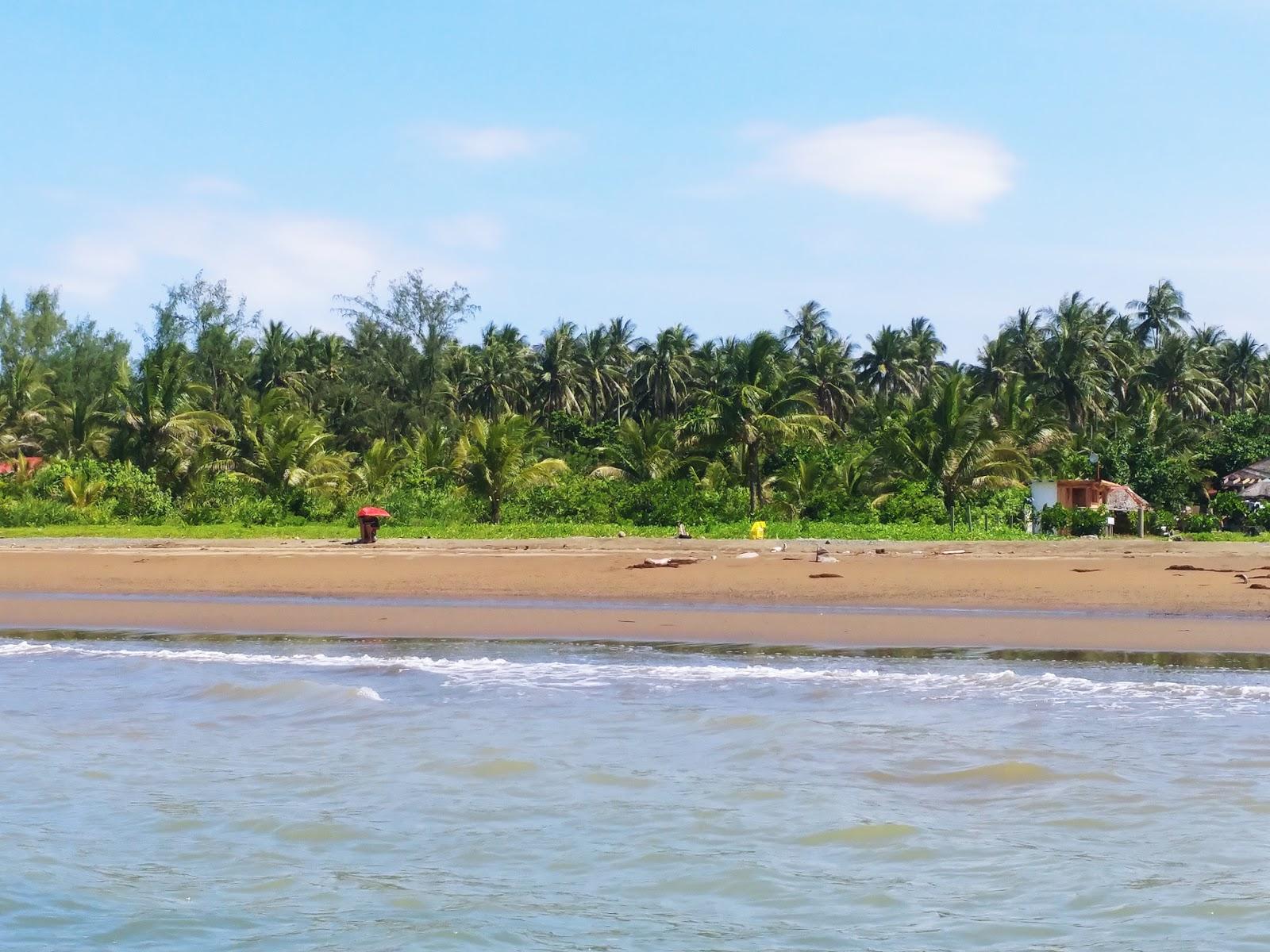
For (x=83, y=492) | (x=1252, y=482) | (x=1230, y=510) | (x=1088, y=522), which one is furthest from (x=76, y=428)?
(x=1252, y=482)

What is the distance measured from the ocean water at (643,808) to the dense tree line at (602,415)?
64.2 feet

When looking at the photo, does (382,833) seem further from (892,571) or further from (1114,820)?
(892,571)

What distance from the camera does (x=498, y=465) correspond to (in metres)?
31.7

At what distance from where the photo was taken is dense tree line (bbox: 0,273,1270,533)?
107 feet

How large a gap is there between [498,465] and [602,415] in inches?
→ 1308

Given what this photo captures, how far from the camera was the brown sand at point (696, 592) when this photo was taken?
1546 cm

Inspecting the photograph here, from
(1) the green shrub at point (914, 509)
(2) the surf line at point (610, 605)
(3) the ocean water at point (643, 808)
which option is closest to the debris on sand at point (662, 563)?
(2) the surf line at point (610, 605)

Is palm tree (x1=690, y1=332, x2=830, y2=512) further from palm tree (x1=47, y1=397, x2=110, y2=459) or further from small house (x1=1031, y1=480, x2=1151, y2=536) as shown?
palm tree (x1=47, y1=397, x2=110, y2=459)

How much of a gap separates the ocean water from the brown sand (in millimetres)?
2704

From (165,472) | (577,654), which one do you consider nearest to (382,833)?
(577,654)

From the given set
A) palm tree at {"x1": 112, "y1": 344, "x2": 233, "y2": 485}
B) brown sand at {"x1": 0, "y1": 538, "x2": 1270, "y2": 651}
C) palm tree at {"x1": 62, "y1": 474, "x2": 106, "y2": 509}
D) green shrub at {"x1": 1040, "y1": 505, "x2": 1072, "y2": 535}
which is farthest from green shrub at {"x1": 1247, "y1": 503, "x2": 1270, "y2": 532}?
palm tree at {"x1": 62, "y1": 474, "x2": 106, "y2": 509}

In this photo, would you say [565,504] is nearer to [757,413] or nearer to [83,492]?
[757,413]

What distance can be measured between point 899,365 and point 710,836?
199 ft

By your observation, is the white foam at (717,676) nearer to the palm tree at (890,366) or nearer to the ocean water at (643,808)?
the ocean water at (643,808)
